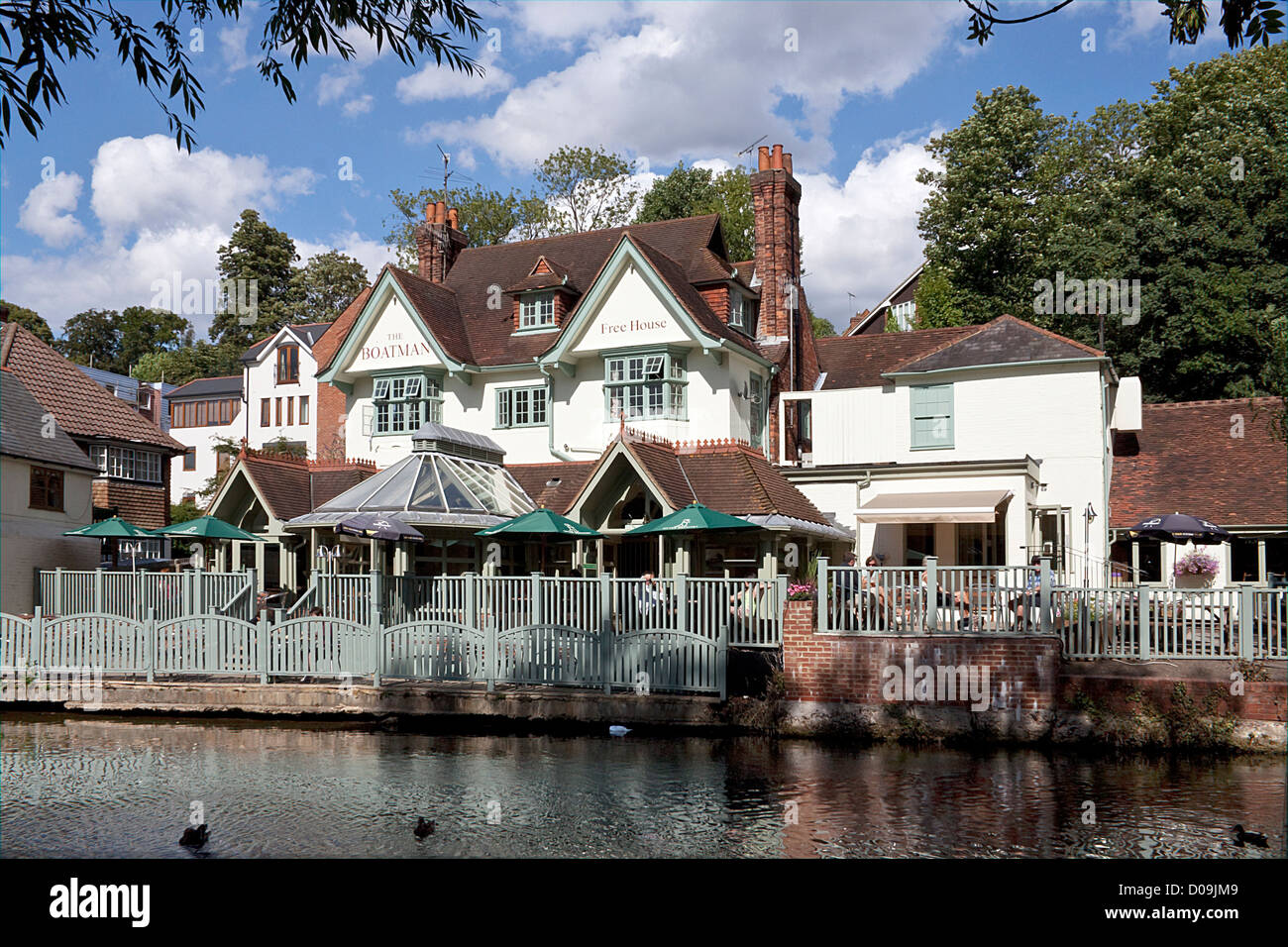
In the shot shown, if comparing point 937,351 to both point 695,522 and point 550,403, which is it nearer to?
point 550,403

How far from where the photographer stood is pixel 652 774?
45.8 ft

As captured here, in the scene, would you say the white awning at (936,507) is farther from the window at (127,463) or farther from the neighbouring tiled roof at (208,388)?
the neighbouring tiled roof at (208,388)

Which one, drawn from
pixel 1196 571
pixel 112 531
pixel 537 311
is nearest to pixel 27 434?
pixel 112 531

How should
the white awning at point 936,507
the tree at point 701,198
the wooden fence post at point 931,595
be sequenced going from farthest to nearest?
the tree at point 701,198, the white awning at point 936,507, the wooden fence post at point 931,595

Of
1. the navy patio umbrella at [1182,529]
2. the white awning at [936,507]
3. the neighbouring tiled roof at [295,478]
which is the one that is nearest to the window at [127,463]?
the neighbouring tiled roof at [295,478]

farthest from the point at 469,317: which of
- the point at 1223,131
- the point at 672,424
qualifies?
the point at 1223,131

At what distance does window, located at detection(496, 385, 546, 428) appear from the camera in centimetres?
2908

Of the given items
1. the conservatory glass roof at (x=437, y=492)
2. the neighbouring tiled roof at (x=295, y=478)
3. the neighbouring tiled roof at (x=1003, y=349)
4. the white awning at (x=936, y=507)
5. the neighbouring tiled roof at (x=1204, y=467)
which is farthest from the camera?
the neighbouring tiled roof at (x=295, y=478)

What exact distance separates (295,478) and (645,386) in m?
9.14

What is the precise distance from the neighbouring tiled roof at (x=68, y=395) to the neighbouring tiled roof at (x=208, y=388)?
92.9 feet

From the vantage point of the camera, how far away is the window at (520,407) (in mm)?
29078

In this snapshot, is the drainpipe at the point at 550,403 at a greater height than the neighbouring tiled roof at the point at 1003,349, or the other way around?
the neighbouring tiled roof at the point at 1003,349
